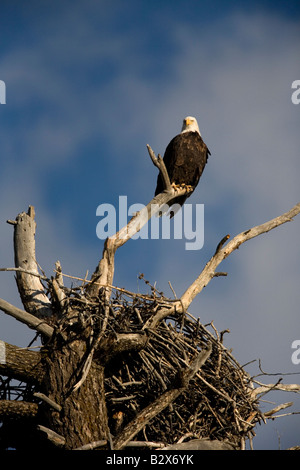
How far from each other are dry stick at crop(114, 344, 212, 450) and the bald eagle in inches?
181

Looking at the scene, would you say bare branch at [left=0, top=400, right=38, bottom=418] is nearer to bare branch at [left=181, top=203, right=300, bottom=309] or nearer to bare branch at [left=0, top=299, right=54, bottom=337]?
bare branch at [left=0, top=299, right=54, bottom=337]

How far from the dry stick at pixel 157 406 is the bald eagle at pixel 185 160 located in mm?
4594

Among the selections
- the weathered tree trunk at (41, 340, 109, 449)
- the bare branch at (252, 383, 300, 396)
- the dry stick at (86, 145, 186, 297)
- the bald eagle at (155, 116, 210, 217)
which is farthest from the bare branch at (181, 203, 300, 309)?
the bald eagle at (155, 116, 210, 217)

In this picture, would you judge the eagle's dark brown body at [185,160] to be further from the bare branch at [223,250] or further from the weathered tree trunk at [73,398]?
the weathered tree trunk at [73,398]

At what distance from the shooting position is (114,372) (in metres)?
6.30

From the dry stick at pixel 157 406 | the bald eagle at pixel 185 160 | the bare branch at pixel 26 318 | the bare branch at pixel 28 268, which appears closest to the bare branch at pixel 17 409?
the bare branch at pixel 26 318

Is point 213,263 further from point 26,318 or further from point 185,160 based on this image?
point 185,160

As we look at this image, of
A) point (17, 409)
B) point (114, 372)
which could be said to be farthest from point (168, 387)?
point (17, 409)

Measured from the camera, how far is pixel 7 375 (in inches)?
220

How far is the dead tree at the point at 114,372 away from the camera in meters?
5.48

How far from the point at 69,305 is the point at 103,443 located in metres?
1.38

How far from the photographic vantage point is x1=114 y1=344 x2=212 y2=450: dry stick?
202 inches
